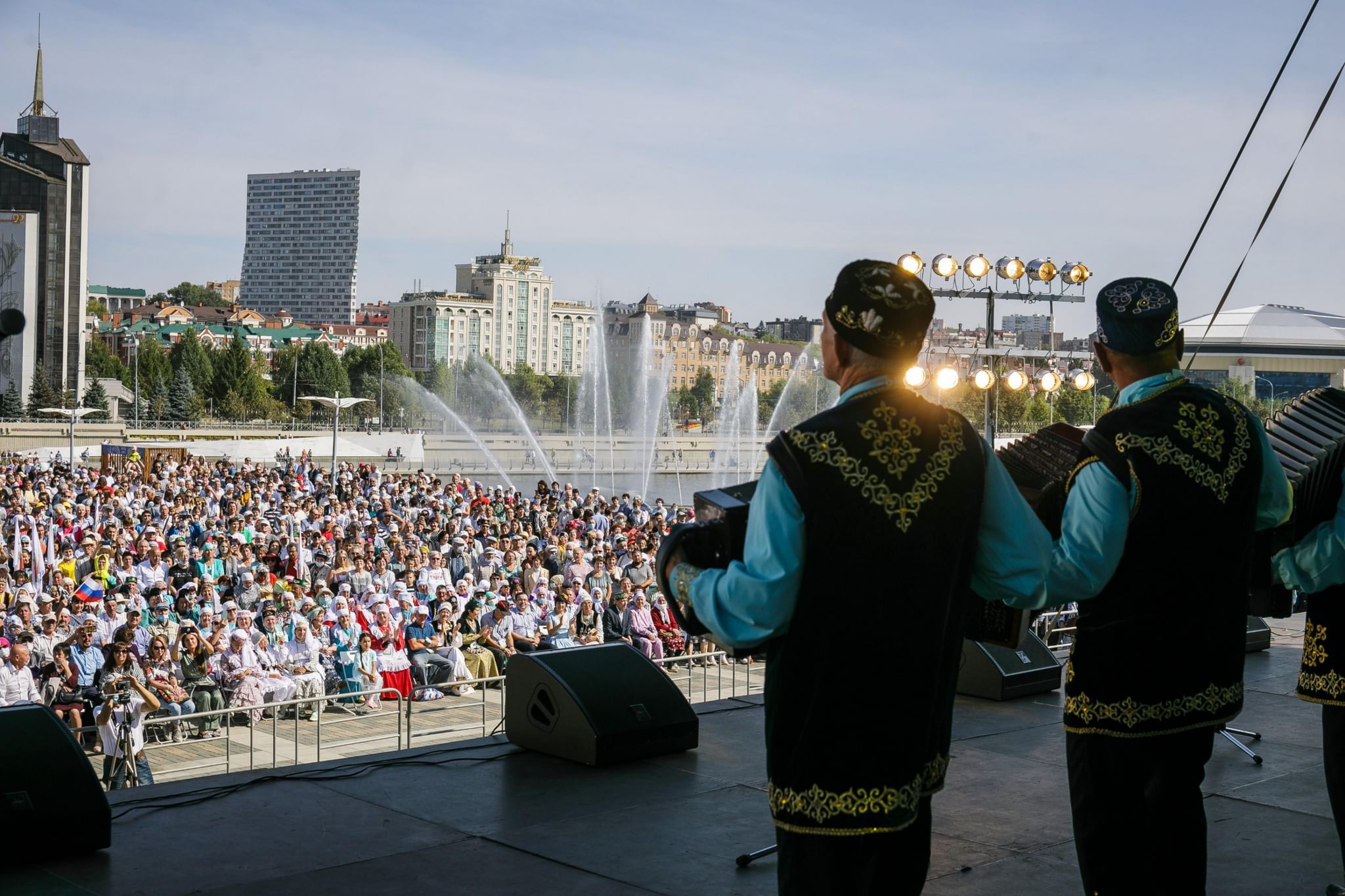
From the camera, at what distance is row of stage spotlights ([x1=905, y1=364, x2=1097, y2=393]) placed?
12.4 metres

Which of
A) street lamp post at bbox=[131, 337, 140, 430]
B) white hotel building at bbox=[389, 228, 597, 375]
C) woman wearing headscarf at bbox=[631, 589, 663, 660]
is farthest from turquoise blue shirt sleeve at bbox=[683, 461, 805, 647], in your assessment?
white hotel building at bbox=[389, 228, 597, 375]

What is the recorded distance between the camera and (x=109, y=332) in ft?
481

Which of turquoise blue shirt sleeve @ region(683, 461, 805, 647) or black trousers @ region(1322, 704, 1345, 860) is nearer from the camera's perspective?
turquoise blue shirt sleeve @ region(683, 461, 805, 647)

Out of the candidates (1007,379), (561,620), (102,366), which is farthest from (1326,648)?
(102,366)

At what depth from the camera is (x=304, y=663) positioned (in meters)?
12.5

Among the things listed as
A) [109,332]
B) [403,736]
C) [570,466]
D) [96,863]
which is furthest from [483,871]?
[109,332]

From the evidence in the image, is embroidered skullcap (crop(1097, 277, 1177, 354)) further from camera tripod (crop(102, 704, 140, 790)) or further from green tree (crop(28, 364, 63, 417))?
green tree (crop(28, 364, 63, 417))

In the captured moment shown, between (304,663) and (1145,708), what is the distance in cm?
1068

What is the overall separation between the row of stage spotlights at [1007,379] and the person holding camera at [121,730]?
6994mm

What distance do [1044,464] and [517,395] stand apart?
447 ft

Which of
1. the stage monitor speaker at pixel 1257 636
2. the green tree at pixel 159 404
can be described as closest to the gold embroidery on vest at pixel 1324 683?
the stage monitor speaker at pixel 1257 636

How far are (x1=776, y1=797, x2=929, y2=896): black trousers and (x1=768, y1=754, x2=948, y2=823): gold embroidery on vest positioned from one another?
0.05 metres

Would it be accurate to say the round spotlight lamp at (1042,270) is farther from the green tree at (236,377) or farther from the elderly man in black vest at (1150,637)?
the green tree at (236,377)

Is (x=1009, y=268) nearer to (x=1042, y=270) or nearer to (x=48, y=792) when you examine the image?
(x=1042, y=270)
